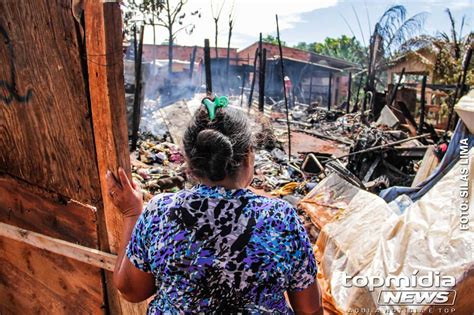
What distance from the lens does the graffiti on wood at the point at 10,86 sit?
5.13 feet

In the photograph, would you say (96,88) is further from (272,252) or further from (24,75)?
(272,252)

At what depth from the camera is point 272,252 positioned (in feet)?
3.55

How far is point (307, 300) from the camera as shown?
1.24 metres

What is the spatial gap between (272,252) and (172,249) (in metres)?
0.31

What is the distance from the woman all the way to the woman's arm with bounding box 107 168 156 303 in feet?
0.20

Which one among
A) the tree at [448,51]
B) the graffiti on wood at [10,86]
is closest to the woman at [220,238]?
the graffiti on wood at [10,86]

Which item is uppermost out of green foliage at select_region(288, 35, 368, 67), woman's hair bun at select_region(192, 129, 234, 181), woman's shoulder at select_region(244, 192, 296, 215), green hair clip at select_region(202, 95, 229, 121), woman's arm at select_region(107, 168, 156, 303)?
green foliage at select_region(288, 35, 368, 67)

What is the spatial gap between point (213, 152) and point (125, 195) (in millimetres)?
502

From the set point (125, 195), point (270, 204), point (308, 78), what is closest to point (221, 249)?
point (270, 204)

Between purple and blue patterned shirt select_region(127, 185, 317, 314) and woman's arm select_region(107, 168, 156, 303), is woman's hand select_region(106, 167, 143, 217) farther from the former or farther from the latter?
purple and blue patterned shirt select_region(127, 185, 317, 314)

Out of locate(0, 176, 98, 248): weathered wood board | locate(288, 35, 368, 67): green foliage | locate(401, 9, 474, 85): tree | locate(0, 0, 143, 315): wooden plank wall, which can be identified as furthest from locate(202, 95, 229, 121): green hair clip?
locate(288, 35, 368, 67): green foliage

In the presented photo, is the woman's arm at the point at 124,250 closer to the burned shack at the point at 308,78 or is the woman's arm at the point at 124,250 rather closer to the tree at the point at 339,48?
the burned shack at the point at 308,78

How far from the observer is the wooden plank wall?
4.44 ft

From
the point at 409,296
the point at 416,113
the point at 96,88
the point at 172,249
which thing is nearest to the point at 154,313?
the point at 172,249
